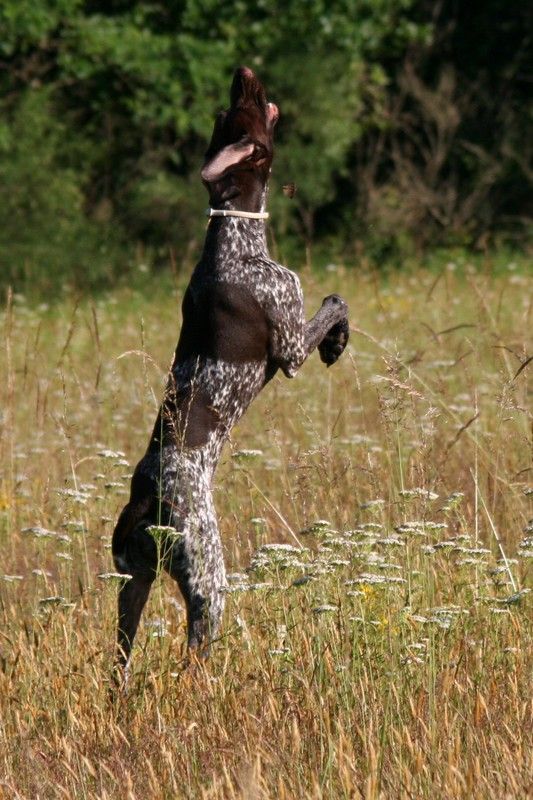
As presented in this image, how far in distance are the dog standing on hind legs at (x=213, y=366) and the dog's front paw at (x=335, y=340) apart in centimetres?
21

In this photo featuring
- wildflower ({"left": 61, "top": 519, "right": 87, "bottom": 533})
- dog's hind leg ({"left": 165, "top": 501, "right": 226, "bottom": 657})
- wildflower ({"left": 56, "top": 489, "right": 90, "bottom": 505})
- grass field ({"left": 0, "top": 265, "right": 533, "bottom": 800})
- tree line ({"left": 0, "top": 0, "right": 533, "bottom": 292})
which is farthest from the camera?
tree line ({"left": 0, "top": 0, "right": 533, "bottom": 292})

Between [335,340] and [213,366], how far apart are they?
606 mm

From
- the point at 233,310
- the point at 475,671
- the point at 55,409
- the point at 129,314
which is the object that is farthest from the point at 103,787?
the point at 129,314

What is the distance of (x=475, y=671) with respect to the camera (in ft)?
13.5

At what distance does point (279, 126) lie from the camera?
20078 mm

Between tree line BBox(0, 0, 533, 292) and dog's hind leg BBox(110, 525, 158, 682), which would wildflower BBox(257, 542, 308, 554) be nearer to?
dog's hind leg BBox(110, 525, 158, 682)

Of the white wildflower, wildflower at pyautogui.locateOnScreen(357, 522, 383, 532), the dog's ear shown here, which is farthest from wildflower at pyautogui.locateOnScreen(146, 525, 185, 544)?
the dog's ear

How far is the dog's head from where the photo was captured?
168 inches

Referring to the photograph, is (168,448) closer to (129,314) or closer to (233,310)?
(233,310)

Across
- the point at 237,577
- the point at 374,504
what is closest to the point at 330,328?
the point at 374,504

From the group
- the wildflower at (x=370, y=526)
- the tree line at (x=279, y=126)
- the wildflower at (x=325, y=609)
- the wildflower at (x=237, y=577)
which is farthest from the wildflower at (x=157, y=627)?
the tree line at (x=279, y=126)

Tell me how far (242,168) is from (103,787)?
6.02 ft

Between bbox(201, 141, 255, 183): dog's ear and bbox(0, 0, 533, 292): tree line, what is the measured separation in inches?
386

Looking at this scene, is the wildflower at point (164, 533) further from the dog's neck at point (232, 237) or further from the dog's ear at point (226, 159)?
the dog's ear at point (226, 159)
